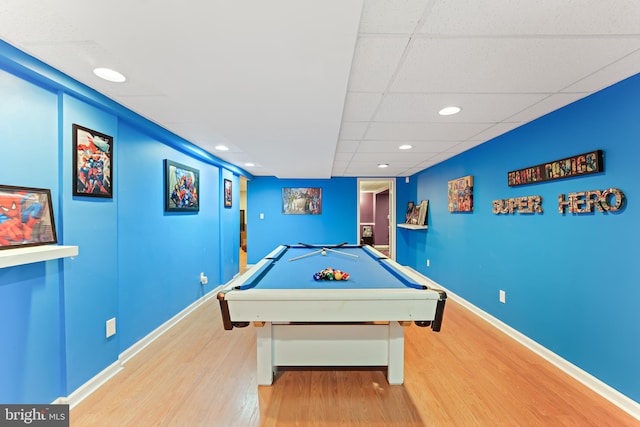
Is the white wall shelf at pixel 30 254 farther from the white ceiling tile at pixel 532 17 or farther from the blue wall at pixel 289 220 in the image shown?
the blue wall at pixel 289 220

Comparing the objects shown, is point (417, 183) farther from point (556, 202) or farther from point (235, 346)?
point (235, 346)

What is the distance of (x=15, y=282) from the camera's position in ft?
4.73

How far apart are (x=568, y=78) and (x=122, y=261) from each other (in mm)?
3405

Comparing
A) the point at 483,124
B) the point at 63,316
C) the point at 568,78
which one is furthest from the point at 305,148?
the point at 63,316

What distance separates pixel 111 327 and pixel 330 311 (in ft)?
5.68

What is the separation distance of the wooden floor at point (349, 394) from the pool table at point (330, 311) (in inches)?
6.8

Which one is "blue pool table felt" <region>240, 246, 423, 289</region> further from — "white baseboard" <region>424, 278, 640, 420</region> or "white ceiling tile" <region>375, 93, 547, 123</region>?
"white baseboard" <region>424, 278, 640, 420</region>

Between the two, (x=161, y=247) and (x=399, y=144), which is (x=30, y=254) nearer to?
(x=161, y=247)

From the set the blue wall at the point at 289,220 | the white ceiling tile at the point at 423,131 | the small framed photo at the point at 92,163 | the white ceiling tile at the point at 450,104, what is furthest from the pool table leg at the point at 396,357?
the blue wall at the point at 289,220

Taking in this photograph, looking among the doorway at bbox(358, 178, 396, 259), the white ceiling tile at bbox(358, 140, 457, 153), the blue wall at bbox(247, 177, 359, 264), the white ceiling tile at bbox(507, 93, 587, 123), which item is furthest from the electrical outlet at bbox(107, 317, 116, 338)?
the doorway at bbox(358, 178, 396, 259)

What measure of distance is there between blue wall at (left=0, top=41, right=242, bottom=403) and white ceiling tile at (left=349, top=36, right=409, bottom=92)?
5.57ft

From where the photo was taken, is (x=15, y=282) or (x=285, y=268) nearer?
(x=15, y=282)

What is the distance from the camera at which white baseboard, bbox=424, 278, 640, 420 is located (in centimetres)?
169

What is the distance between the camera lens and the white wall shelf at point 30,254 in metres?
1.21
